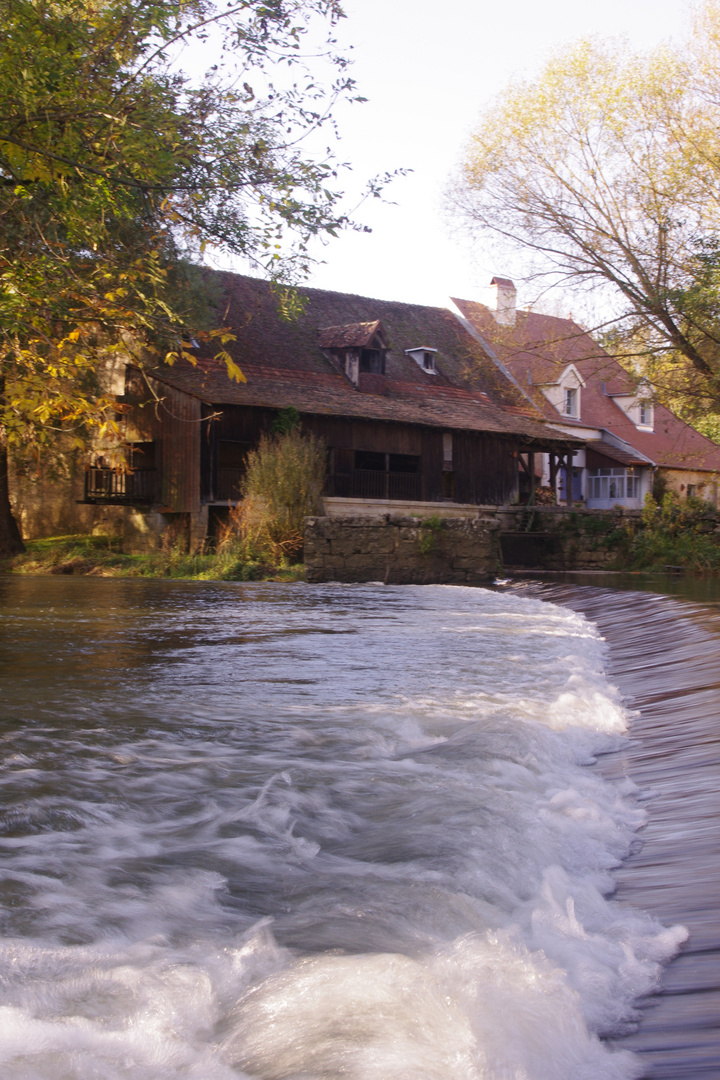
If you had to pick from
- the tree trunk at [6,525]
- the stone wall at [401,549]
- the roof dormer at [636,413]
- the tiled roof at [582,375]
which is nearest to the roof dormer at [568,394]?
the tiled roof at [582,375]

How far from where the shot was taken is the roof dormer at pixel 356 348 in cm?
2614

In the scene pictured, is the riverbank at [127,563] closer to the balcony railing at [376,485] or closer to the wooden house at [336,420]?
the wooden house at [336,420]

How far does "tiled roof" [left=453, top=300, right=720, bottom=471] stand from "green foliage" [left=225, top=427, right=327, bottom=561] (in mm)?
5592

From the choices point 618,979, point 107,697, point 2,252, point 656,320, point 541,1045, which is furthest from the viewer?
point 656,320

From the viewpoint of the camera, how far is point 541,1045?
212cm

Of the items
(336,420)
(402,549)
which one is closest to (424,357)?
(336,420)

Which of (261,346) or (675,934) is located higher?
(261,346)

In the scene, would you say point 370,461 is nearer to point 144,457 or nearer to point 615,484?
point 144,457

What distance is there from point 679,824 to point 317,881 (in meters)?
1.57

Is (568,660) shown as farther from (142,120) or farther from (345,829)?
(142,120)

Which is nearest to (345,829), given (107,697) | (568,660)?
(107,697)

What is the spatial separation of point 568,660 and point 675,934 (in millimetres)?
5434

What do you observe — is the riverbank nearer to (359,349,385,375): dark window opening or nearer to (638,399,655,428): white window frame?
(359,349,385,375): dark window opening

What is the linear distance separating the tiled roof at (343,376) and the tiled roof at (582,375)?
119 centimetres
